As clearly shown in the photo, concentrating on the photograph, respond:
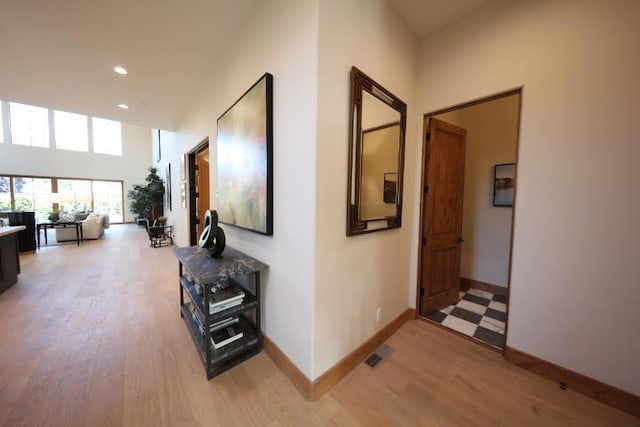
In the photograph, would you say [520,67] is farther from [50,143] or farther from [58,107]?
[50,143]

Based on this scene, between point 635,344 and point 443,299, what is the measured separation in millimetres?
1376

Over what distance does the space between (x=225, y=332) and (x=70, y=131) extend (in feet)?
41.5

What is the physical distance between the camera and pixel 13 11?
74.2 inches

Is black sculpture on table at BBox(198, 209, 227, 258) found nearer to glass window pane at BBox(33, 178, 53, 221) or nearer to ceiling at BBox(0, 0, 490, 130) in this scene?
ceiling at BBox(0, 0, 490, 130)

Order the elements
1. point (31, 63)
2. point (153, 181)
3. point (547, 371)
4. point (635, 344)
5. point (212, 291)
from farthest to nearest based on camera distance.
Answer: point (153, 181)
point (31, 63)
point (212, 291)
point (547, 371)
point (635, 344)

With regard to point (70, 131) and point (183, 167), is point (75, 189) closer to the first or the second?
point (70, 131)

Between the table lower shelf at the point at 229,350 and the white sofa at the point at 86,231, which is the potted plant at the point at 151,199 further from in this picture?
the table lower shelf at the point at 229,350

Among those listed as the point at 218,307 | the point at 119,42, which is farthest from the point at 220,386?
the point at 119,42

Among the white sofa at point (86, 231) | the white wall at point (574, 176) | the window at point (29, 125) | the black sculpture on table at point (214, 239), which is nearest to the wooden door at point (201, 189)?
the black sculpture on table at point (214, 239)

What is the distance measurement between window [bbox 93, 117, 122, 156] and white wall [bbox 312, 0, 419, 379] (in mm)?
12232

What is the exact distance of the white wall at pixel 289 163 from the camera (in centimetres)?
138

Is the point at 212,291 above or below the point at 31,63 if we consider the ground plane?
below

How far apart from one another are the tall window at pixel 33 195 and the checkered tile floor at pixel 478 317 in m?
12.7

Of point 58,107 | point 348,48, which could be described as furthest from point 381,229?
point 58,107
